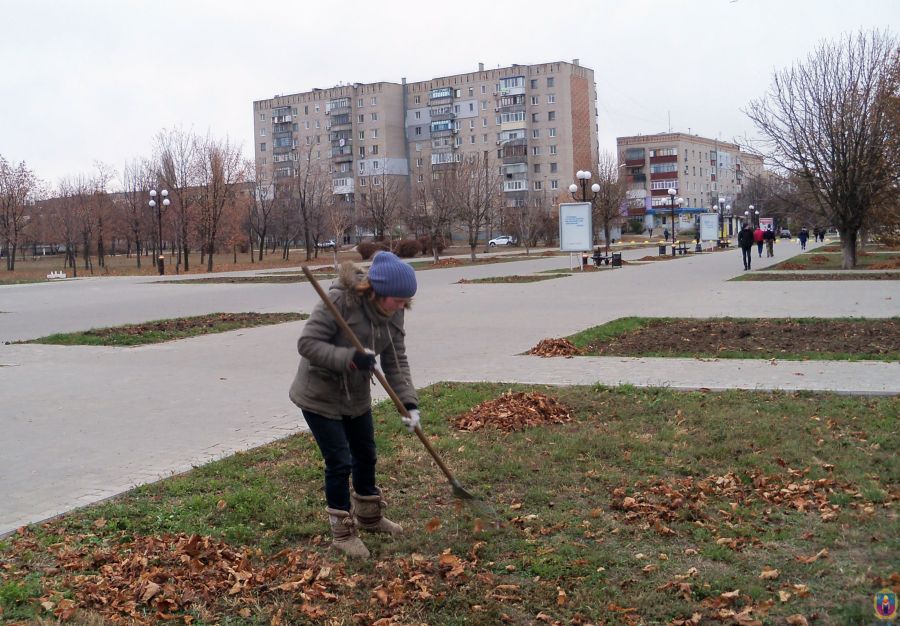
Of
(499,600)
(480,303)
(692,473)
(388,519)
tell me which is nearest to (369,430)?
(388,519)

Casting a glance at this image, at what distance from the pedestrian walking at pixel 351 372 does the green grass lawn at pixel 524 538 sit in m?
0.31

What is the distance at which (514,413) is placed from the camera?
7020 millimetres

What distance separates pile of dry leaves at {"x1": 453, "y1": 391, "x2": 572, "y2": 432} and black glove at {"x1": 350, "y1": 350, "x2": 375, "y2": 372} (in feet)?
9.95

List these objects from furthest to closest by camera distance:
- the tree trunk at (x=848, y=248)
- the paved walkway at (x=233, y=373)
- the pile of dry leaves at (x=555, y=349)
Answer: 1. the tree trunk at (x=848, y=248)
2. the pile of dry leaves at (x=555, y=349)
3. the paved walkway at (x=233, y=373)

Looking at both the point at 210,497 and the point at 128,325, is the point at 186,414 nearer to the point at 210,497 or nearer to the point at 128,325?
the point at 210,497

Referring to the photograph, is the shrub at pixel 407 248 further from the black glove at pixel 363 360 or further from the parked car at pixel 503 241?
the black glove at pixel 363 360

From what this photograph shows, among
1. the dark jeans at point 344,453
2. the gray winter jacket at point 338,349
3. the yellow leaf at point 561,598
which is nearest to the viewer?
the yellow leaf at point 561,598

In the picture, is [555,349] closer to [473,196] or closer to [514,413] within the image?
[514,413]

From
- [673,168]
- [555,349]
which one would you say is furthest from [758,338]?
[673,168]

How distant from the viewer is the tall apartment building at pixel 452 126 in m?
93.2

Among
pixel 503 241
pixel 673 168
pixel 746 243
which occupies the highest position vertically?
pixel 673 168

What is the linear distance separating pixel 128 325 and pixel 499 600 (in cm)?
1352

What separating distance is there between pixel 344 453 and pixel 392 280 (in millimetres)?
960

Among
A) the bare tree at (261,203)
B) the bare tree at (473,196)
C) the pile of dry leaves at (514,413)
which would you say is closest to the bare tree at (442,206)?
the bare tree at (473,196)
